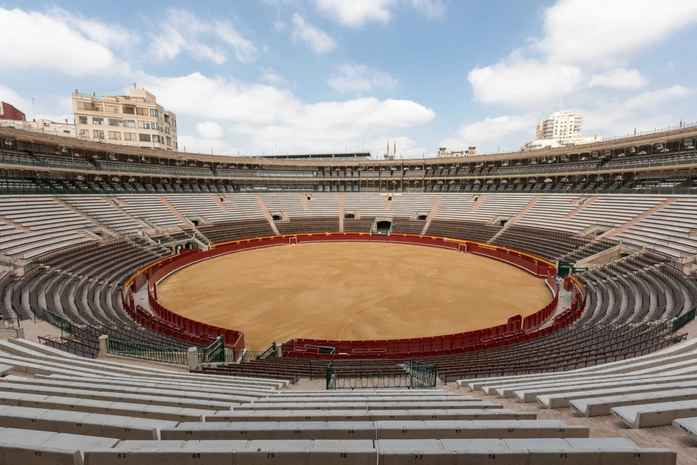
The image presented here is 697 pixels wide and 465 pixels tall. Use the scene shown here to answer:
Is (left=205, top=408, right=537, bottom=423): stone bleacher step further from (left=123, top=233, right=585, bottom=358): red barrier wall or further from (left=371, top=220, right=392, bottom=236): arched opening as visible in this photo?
(left=371, top=220, right=392, bottom=236): arched opening

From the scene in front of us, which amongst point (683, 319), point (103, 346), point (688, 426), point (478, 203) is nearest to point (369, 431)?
point (688, 426)

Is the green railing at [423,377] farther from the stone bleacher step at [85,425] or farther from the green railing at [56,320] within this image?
the green railing at [56,320]

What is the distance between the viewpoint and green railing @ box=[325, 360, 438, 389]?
1082cm

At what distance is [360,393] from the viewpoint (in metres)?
8.44

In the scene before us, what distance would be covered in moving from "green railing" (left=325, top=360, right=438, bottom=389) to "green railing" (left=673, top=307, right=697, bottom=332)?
1082cm

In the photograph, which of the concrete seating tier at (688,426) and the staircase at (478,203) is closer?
the concrete seating tier at (688,426)

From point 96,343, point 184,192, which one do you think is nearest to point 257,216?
point 184,192

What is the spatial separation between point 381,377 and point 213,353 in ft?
24.9

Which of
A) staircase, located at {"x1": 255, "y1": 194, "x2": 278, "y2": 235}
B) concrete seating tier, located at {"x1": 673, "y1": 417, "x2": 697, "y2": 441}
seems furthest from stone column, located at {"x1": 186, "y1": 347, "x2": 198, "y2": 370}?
staircase, located at {"x1": 255, "y1": 194, "x2": 278, "y2": 235}

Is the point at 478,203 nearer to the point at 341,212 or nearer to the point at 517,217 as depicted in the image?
the point at 517,217

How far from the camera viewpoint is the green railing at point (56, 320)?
549 inches

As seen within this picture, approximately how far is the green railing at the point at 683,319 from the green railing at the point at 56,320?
2568 centimetres

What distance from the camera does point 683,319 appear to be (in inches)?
552

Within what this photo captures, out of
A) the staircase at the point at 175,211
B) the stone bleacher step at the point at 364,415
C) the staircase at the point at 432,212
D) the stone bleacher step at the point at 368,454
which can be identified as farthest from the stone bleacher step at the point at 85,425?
the staircase at the point at 432,212
